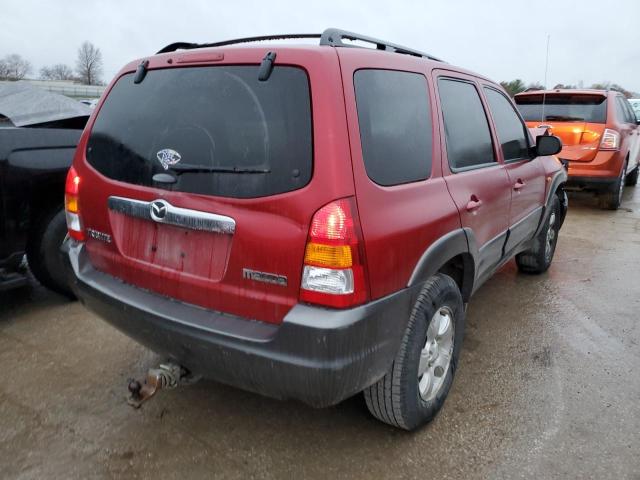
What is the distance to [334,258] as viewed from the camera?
179 centimetres

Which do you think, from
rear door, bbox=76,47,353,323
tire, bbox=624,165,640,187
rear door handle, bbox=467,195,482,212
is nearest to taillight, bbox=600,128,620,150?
tire, bbox=624,165,640,187

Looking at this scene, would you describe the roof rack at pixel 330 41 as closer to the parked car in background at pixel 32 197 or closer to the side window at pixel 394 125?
the side window at pixel 394 125

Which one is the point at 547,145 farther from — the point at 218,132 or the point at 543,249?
the point at 218,132

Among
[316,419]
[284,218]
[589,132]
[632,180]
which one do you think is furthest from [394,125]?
[632,180]

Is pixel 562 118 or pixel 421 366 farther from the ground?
pixel 562 118

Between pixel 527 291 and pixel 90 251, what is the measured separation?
3.50m

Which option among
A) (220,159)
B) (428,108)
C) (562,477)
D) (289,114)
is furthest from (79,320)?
(562,477)

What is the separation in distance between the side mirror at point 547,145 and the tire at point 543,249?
2.62 feet

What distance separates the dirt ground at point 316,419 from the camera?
222 centimetres

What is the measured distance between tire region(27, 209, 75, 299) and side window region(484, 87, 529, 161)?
10.2ft

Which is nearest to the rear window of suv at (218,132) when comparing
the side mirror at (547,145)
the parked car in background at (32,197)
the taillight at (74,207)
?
the taillight at (74,207)

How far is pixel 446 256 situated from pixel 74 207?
1827 millimetres

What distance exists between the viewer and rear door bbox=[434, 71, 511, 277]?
8.36ft

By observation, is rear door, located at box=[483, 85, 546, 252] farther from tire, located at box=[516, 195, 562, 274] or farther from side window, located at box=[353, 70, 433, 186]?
side window, located at box=[353, 70, 433, 186]
